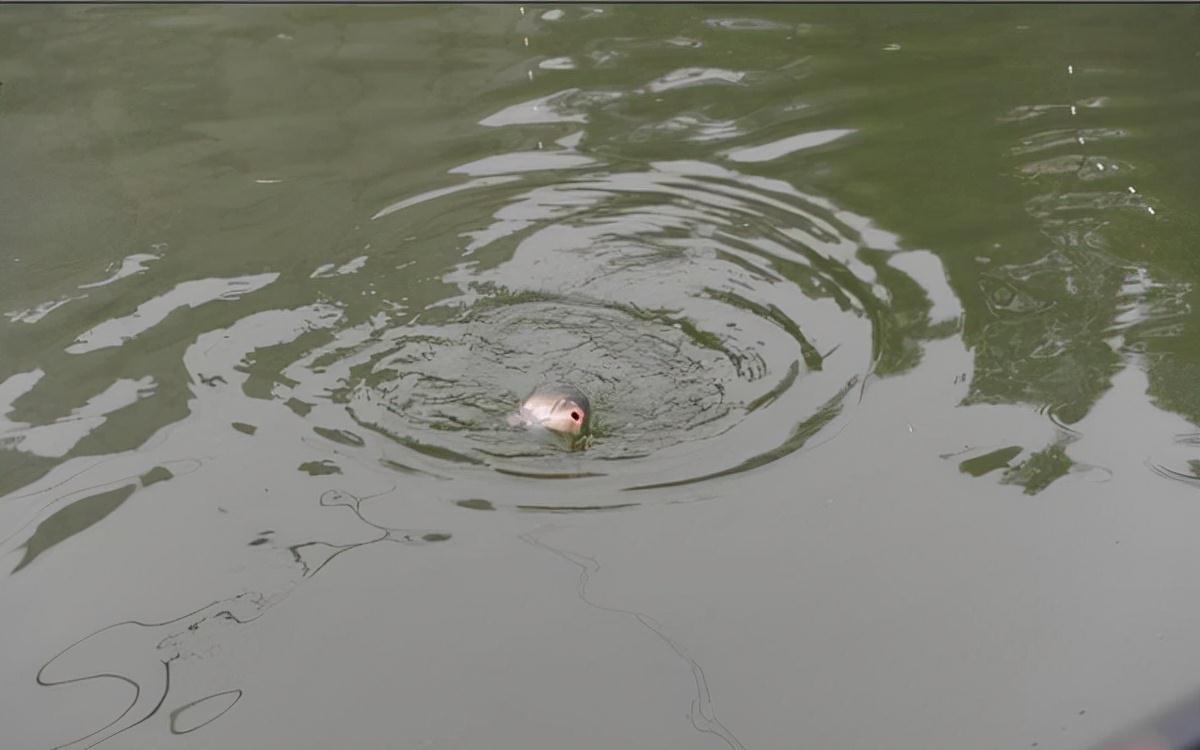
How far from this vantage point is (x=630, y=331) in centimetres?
563

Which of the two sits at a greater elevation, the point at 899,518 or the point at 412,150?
the point at 412,150

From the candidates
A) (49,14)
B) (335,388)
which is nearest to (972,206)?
(335,388)

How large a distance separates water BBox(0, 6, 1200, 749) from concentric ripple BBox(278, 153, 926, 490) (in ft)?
0.07

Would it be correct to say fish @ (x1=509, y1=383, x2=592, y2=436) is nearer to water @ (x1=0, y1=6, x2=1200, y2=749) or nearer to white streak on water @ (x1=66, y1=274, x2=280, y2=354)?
water @ (x1=0, y1=6, x2=1200, y2=749)

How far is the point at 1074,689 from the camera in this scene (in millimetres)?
3947

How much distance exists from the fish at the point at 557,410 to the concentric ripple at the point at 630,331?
2.9 inches

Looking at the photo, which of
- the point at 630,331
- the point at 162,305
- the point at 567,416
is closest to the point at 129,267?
the point at 162,305

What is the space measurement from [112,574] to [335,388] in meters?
1.22

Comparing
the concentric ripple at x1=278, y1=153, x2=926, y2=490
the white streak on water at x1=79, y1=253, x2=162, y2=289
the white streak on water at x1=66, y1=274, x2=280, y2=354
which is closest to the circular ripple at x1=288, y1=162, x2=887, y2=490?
the concentric ripple at x1=278, y1=153, x2=926, y2=490

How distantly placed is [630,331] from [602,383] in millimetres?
459

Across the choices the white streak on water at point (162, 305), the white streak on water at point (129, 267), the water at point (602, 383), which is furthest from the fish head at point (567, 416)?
the white streak on water at point (129, 267)

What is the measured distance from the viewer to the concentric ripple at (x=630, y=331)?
4.95 meters

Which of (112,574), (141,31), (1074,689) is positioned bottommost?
(1074,689)

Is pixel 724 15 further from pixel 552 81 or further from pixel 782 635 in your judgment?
pixel 782 635
